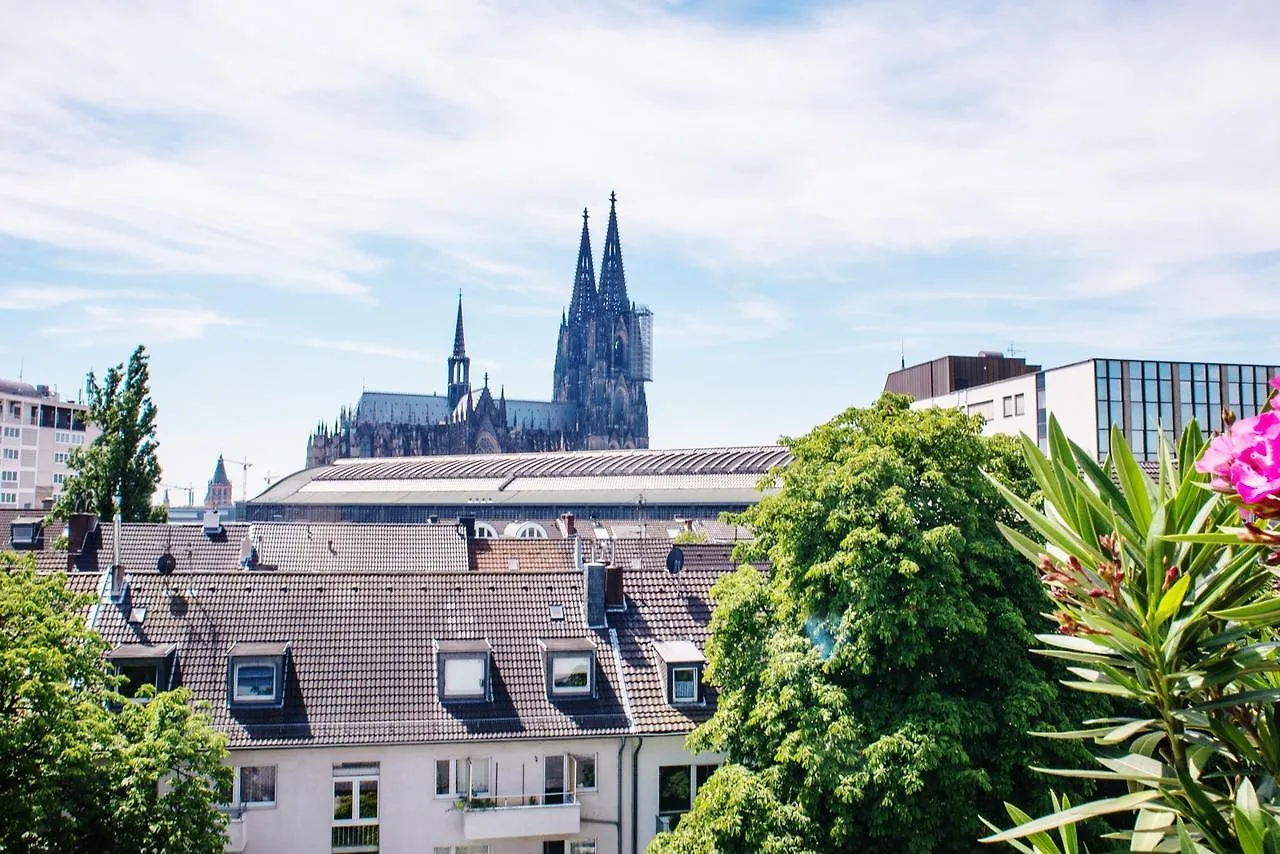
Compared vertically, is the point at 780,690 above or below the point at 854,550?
below

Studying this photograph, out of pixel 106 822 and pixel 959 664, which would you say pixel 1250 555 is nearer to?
pixel 959 664

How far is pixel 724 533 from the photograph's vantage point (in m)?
73.9

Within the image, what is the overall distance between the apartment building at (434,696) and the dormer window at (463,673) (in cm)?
4

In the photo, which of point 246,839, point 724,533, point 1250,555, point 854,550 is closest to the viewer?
point 1250,555

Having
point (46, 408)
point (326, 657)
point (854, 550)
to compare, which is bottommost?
point (326, 657)

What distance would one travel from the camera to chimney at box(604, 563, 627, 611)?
25.1 m

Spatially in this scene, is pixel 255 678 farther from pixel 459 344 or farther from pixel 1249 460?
pixel 459 344

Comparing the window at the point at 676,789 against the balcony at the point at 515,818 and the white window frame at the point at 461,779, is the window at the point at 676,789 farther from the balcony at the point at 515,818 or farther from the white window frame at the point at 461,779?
the white window frame at the point at 461,779

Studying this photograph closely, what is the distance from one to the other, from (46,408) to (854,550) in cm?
11394

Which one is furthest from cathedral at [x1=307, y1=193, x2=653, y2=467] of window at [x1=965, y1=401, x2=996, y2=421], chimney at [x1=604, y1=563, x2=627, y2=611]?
chimney at [x1=604, y1=563, x2=627, y2=611]

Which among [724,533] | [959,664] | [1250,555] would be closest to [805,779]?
[959,664]

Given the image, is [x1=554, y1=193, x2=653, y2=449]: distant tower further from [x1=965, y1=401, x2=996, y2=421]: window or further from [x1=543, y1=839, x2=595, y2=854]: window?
[x1=543, y1=839, x2=595, y2=854]: window

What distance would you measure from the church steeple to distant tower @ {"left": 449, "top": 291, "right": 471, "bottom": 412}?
20724 mm

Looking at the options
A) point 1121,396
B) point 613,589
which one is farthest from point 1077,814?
point 1121,396
